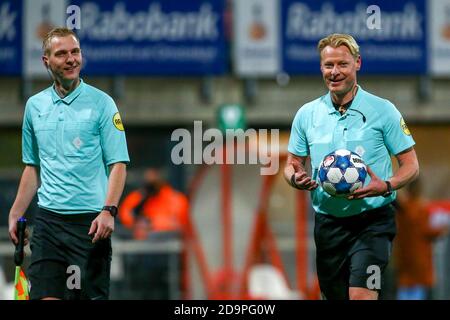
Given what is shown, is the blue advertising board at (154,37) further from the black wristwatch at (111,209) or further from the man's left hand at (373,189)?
the man's left hand at (373,189)

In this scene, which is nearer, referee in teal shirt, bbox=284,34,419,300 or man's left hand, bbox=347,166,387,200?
man's left hand, bbox=347,166,387,200

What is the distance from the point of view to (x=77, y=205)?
827 centimetres

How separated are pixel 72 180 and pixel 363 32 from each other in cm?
1255

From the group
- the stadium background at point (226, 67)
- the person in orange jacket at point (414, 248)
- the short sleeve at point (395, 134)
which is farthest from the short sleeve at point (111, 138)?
the stadium background at point (226, 67)

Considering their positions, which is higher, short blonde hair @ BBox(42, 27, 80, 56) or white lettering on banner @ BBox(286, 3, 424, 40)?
white lettering on banner @ BBox(286, 3, 424, 40)

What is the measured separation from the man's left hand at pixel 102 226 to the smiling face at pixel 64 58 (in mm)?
875

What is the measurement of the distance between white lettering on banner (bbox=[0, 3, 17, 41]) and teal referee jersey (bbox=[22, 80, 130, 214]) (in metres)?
10.7

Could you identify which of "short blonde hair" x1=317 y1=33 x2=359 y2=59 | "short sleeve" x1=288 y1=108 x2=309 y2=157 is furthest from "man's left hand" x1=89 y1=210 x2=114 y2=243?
"short blonde hair" x1=317 y1=33 x2=359 y2=59

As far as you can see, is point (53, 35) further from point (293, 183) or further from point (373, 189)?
point (373, 189)

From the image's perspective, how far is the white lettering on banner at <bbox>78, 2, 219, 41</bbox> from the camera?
2009 centimetres

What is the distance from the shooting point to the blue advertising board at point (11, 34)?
18.9 metres

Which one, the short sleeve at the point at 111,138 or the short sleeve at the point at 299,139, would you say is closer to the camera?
the short sleeve at the point at 111,138

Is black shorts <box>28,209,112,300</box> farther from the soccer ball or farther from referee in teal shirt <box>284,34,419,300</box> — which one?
the soccer ball

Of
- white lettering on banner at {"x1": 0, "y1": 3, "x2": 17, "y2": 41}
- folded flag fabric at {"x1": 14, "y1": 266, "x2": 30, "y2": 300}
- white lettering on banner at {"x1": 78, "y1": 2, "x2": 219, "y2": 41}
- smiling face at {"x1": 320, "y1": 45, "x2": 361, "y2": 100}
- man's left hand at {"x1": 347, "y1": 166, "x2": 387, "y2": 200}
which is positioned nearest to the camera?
man's left hand at {"x1": 347, "y1": 166, "x2": 387, "y2": 200}
